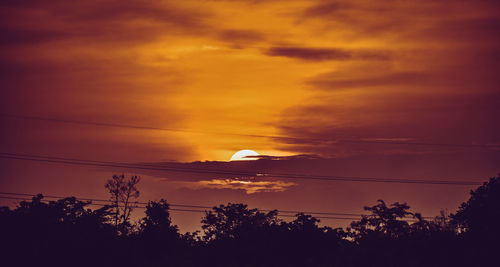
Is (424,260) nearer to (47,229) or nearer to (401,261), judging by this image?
(401,261)

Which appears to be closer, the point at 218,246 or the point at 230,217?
the point at 218,246

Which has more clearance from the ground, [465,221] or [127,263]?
[465,221]

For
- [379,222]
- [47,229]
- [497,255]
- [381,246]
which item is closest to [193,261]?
[47,229]

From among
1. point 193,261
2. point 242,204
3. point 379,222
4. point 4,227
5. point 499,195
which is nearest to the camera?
point 4,227

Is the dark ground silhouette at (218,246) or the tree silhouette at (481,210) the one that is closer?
Result: the dark ground silhouette at (218,246)

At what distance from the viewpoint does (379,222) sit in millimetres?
104438

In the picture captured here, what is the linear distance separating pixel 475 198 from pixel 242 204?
4325cm

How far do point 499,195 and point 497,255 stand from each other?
24.7m

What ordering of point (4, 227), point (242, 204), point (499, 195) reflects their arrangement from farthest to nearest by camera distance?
point (242, 204) → point (499, 195) → point (4, 227)

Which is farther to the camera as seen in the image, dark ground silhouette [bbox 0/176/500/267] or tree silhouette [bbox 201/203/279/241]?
tree silhouette [bbox 201/203/279/241]

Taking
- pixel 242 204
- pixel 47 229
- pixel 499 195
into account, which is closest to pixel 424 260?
pixel 499 195

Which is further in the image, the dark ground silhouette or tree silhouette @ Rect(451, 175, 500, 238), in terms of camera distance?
tree silhouette @ Rect(451, 175, 500, 238)

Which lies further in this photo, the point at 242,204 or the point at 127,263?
the point at 242,204

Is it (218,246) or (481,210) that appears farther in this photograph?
(481,210)
